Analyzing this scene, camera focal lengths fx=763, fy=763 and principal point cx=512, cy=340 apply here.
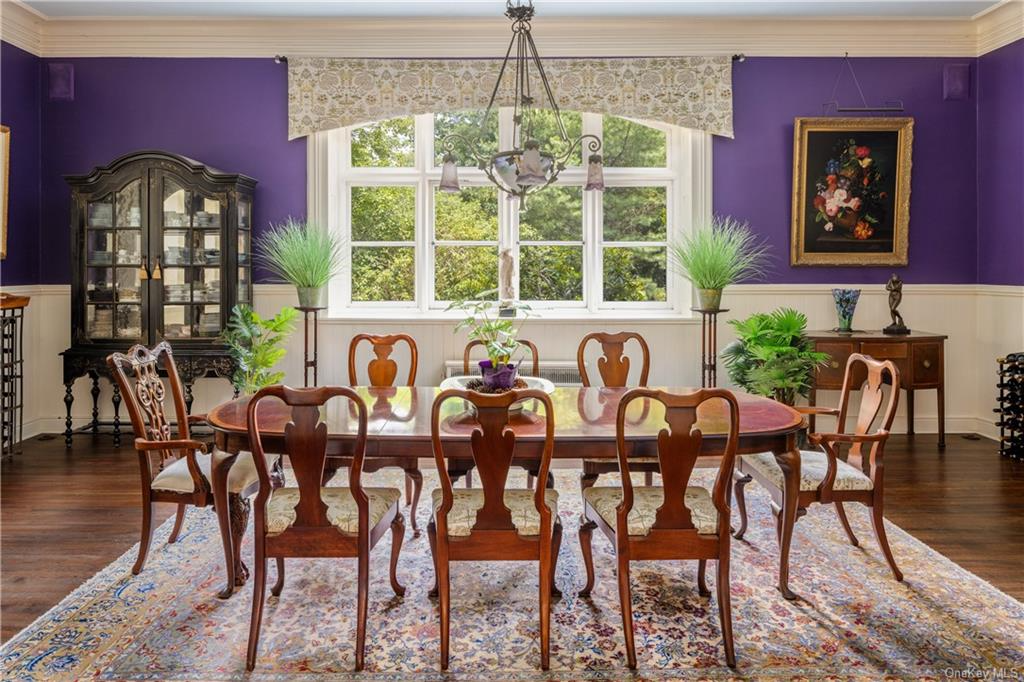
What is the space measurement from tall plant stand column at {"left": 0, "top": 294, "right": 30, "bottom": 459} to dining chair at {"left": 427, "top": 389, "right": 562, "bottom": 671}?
365 cm

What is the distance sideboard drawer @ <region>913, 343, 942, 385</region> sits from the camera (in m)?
5.16

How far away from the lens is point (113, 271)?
5.26 m

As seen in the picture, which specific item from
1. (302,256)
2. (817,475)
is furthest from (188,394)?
(817,475)

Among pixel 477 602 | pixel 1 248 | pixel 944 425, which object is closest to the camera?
pixel 477 602

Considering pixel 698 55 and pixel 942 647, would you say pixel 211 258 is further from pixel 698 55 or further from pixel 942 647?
pixel 942 647

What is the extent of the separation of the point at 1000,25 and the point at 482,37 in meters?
3.64

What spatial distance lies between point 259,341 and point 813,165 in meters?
4.18

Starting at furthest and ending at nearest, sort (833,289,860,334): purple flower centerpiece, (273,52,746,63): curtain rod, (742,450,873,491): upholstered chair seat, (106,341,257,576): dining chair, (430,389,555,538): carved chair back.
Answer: (273,52,746,63): curtain rod → (833,289,860,334): purple flower centerpiece → (742,450,873,491): upholstered chair seat → (106,341,257,576): dining chair → (430,389,555,538): carved chair back

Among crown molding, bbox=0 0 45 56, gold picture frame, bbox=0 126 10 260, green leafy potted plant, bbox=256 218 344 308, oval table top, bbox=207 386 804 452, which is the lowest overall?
oval table top, bbox=207 386 804 452

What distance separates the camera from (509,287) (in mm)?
5543

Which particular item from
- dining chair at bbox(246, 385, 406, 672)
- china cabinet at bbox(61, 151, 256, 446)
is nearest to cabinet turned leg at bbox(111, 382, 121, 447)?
china cabinet at bbox(61, 151, 256, 446)

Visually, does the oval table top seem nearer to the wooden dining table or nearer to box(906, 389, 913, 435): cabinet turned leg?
the wooden dining table

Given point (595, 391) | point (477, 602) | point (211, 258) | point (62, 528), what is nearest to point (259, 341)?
point (211, 258)

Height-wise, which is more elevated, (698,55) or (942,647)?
(698,55)
